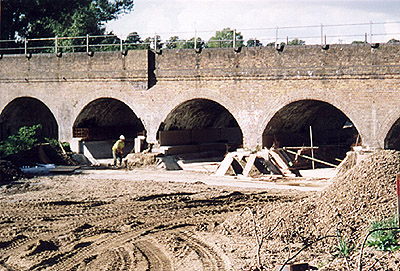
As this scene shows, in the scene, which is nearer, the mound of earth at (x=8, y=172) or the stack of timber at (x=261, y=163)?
the mound of earth at (x=8, y=172)

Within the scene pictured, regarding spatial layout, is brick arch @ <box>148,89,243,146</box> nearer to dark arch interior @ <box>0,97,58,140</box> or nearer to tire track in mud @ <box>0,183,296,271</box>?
tire track in mud @ <box>0,183,296,271</box>

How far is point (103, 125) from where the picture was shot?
2605 centimetres

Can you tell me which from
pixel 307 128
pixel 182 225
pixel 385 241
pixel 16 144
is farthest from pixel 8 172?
pixel 385 241

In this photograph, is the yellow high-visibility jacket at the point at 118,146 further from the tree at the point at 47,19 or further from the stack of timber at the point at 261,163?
the tree at the point at 47,19

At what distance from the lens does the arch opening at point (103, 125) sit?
2458 cm

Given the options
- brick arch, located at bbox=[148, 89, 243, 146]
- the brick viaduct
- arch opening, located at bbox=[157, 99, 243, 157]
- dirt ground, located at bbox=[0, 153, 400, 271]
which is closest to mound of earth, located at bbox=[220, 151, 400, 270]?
dirt ground, located at bbox=[0, 153, 400, 271]

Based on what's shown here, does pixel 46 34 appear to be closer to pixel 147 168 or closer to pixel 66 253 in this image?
pixel 147 168

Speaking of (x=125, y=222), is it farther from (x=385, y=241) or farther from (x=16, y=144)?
(x=16, y=144)

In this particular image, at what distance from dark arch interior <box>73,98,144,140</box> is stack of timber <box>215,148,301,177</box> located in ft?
23.5

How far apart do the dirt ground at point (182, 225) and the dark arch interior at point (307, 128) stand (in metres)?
4.59

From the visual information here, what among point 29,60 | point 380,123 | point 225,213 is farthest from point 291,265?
point 29,60

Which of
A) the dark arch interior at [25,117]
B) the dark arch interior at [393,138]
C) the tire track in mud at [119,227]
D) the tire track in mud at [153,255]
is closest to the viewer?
the tire track in mud at [153,255]

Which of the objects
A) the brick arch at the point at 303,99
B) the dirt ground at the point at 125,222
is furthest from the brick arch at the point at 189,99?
the dirt ground at the point at 125,222

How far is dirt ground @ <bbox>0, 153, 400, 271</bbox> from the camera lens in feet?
32.2
